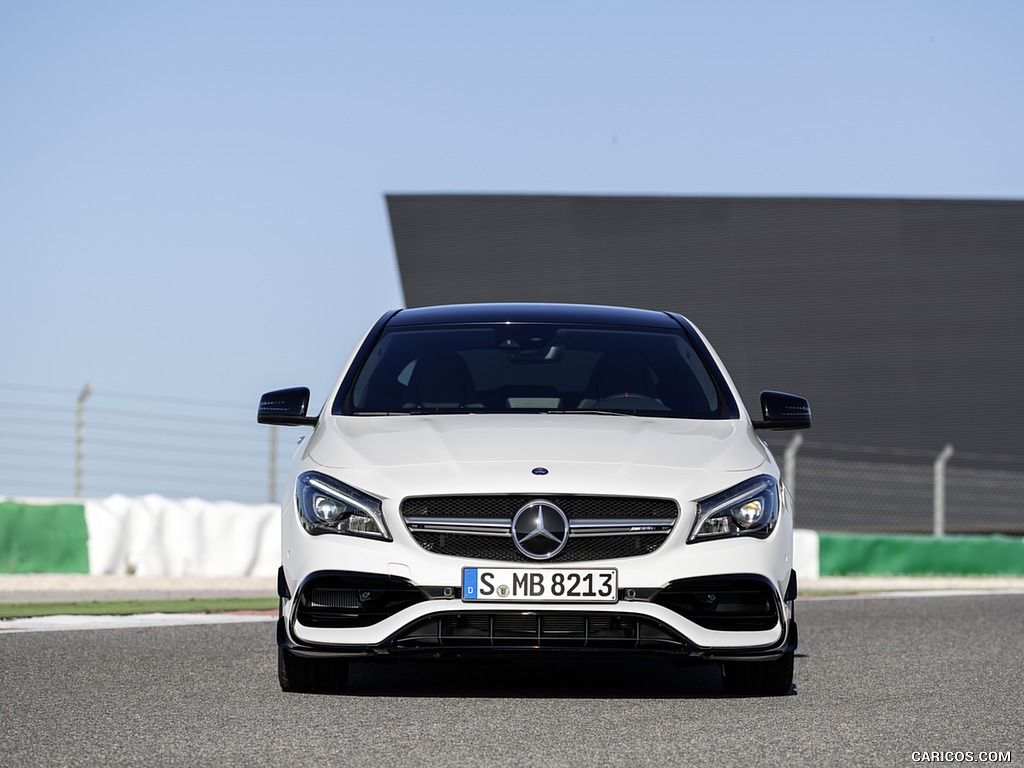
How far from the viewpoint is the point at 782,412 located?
6.82 meters

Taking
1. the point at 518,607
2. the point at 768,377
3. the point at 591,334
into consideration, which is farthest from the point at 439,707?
the point at 768,377

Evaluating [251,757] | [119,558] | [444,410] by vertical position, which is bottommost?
[119,558]

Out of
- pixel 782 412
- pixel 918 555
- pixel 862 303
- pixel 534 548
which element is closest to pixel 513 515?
pixel 534 548

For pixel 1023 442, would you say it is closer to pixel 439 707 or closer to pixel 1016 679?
pixel 1016 679

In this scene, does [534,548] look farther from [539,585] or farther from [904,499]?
[904,499]

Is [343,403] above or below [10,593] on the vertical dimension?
above

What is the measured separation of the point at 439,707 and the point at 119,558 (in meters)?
9.00

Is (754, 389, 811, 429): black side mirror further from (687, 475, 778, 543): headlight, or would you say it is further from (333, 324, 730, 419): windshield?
(687, 475, 778, 543): headlight

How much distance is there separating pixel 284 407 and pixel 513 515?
1350mm

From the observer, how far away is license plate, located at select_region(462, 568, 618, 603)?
5754 mm

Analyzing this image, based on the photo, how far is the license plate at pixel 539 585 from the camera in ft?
18.9

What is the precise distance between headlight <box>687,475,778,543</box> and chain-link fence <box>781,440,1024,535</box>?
12.2 meters

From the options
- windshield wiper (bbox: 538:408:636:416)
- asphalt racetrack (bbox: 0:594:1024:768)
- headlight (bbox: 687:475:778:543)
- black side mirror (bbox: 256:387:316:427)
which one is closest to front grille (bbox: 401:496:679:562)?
headlight (bbox: 687:475:778:543)

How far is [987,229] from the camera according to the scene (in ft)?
94.2
